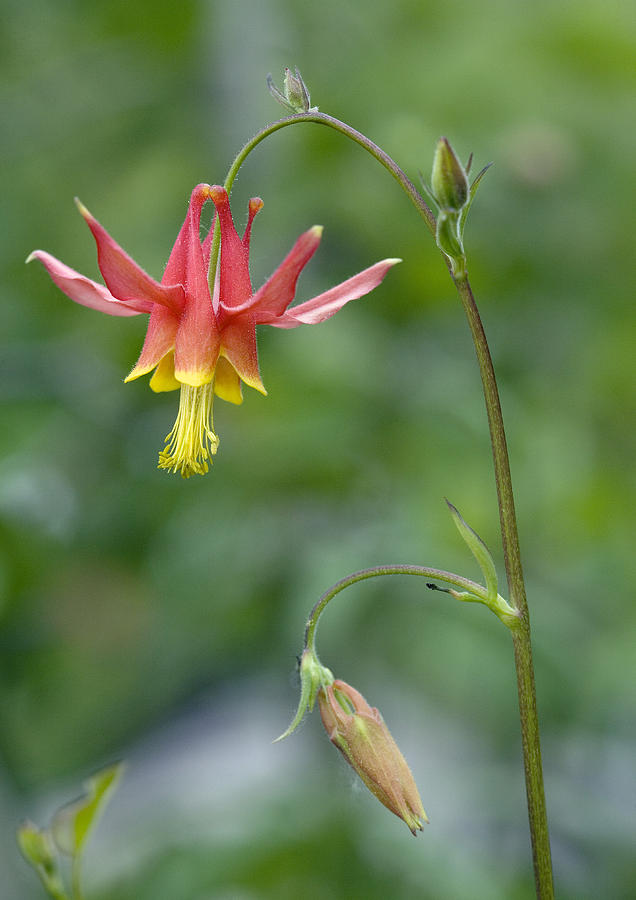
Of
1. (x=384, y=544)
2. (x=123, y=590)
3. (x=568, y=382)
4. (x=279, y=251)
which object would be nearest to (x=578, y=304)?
(x=568, y=382)

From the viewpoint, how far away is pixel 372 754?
159 cm

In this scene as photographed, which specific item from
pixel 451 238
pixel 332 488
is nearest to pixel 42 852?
pixel 451 238

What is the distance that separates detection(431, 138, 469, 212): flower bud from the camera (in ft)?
4.49

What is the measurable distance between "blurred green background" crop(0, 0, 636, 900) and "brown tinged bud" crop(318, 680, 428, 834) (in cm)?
40

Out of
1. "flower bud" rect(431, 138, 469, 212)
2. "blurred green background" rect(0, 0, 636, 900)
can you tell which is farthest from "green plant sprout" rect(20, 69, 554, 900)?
"blurred green background" rect(0, 0, 636, 900)

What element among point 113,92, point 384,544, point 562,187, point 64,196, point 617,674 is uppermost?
point 113,92

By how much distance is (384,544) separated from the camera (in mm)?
2801

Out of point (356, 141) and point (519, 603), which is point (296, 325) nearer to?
point (356, 141)

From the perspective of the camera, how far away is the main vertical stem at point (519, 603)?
1406 millimetres

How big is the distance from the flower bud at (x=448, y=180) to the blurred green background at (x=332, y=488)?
1147 millimetres

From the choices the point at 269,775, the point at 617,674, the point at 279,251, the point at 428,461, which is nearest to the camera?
the point at 617,674

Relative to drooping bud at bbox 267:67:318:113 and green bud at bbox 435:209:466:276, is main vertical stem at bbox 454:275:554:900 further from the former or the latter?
drooping bud at bbox 267:67:318:113

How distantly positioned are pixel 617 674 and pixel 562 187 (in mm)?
2246

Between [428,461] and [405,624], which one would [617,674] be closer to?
[405,624]
